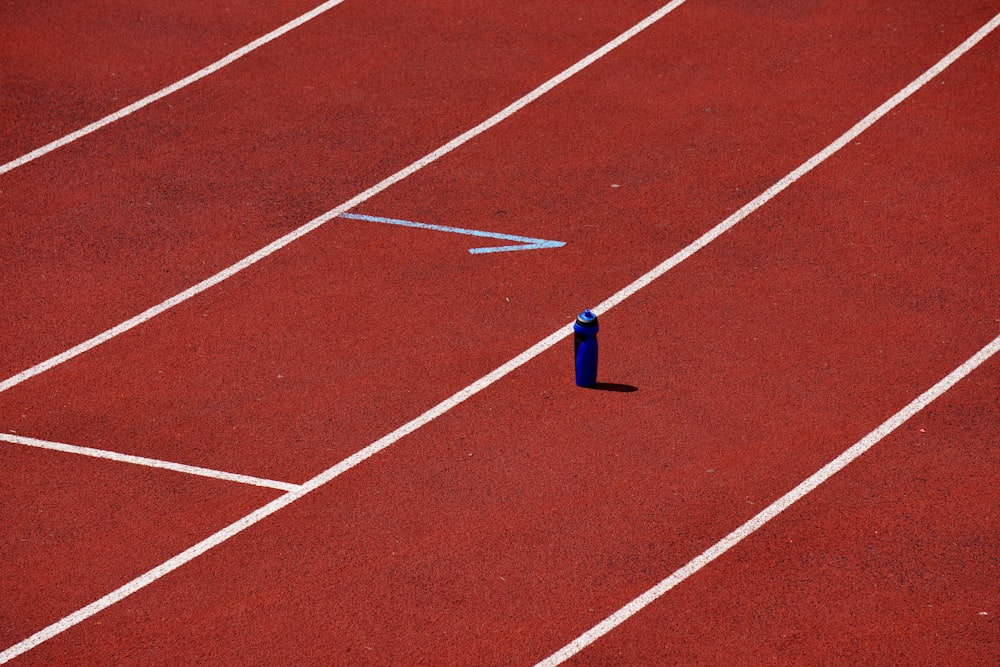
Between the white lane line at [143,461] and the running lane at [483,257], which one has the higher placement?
the running lane at [483,257]

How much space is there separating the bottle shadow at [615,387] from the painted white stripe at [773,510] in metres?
1.51

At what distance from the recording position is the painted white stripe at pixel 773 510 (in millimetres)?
7785

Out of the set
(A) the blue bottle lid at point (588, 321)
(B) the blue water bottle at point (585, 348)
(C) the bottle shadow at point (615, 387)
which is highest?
(A) the blue bottle lid at point (588, 321)

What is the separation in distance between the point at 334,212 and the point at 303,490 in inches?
146

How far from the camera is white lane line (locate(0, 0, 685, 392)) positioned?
34.1 feet

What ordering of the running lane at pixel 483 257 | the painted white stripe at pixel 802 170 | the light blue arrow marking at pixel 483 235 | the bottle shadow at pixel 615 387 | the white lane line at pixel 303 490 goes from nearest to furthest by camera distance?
the white lane line at pixel 303 490 → the running lane at pixel 483 257 → the bottle shadow at pixel 615 387 → the painted white stripe at pixel 802 170 → the light blue arrow marking at pixel 483 235

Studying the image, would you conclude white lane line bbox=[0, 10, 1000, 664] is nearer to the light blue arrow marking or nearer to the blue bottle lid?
the blue bottle lid

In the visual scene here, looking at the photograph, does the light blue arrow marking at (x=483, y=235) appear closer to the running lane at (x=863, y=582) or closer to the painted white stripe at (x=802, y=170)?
the painted white stripe at (x=802, y=170)

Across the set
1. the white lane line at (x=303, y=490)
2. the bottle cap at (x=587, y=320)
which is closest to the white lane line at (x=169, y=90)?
the white lane line at (x=303, y=490)

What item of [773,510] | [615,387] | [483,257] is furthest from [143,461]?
[773,510]

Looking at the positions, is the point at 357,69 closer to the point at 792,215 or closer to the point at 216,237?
the point at 216,237

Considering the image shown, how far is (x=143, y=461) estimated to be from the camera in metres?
9.21

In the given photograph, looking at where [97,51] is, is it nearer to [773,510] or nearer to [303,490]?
[303,490]

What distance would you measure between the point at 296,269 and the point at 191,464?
99.9 inches
